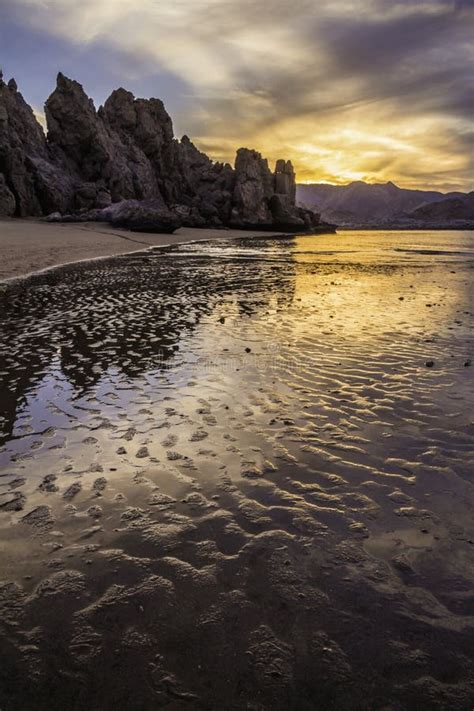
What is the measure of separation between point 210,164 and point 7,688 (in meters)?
159

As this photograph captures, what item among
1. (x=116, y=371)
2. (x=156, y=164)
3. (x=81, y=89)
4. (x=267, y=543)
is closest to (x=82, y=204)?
(x=81, y=89)

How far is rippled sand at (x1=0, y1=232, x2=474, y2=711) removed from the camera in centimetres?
279

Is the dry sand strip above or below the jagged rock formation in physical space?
below

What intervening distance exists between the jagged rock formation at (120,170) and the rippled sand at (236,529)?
195 ft

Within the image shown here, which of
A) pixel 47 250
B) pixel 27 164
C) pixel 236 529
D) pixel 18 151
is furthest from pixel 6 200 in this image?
pixel 236 529

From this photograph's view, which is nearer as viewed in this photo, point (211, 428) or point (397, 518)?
point (397, 518)

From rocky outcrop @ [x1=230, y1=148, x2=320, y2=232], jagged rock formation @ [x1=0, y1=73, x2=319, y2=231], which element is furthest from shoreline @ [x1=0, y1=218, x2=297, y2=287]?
rocky outcrop @ [x1=230, y1=148, x2=320, y2=232]

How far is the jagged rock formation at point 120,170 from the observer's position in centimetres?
7038

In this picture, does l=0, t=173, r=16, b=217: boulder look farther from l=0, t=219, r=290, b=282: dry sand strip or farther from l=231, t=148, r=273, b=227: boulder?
l=231, t=148, r=273, b=227: boulder

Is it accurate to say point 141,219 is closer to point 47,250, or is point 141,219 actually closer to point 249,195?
point 47,250

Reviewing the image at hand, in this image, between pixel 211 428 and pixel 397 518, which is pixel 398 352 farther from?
pixel 397 518

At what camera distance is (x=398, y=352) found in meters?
10.4

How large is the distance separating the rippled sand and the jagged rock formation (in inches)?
2340

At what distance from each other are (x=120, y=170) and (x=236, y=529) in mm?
100478
